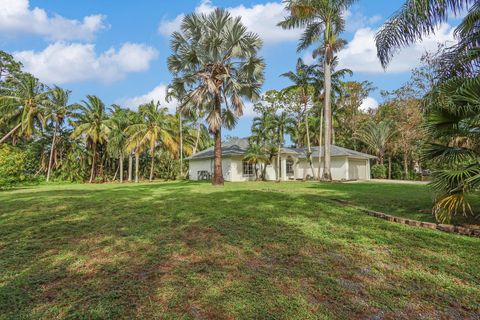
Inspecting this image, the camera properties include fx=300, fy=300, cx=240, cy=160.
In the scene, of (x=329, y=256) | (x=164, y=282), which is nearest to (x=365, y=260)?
(x=329, y=256)

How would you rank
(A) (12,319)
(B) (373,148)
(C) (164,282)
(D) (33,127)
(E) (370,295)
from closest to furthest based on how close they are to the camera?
1. (A) (12,319)
2. (E) (370,295)
3. (C) (164,282)
4. (D) (33,127)
5. (B) (373,148)

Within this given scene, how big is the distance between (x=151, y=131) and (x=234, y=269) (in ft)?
79.3

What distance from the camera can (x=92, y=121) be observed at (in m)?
27.1

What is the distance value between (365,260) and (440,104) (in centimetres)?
411

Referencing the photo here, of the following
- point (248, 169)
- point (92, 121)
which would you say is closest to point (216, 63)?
point (248, 169)

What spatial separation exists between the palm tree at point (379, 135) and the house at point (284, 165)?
3807 millimetres

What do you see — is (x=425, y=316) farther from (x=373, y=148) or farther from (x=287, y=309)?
(x=373, y=148)

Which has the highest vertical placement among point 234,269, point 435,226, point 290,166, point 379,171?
point 290,166

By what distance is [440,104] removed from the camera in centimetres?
622

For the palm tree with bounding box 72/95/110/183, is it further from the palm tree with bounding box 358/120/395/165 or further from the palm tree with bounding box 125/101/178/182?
the palm tree with bounding box 358/120/395/165

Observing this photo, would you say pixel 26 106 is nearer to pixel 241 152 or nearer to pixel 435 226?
pixel 241 152

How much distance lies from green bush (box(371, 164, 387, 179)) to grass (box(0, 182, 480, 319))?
2527cm

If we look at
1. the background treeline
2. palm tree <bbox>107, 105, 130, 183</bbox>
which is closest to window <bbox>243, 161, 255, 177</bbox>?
the background treeline

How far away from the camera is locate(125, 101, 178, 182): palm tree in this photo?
26.1m
